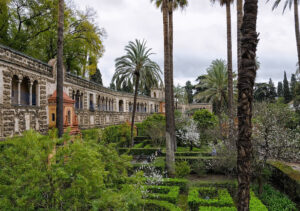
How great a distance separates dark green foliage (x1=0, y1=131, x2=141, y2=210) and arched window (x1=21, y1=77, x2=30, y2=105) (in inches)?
335

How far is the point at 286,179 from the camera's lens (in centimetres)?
1177

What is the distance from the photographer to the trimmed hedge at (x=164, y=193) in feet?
32.6

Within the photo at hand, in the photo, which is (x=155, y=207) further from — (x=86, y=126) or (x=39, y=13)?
(x=39, y=13)

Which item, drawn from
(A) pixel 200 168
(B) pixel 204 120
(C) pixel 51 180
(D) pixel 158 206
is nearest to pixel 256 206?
(D) pixel 158 206

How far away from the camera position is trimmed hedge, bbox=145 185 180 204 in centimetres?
995

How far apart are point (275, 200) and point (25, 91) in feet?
47.0

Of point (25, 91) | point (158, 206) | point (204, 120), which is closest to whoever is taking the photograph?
point (158, 206)

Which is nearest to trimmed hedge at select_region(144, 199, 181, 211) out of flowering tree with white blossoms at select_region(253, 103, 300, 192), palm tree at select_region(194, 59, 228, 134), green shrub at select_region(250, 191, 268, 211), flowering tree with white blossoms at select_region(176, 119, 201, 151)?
green shrub at select_region(250, 191, 268, 211)

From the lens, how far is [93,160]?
5262 millimetres

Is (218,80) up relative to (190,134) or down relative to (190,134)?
up

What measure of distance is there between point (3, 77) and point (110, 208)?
902 cm

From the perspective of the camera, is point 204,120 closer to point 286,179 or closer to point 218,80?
point 218,80

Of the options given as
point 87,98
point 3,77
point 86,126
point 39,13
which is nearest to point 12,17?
point 39,13

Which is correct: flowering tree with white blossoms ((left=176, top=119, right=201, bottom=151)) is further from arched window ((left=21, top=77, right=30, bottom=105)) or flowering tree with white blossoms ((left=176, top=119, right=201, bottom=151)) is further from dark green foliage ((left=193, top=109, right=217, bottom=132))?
arched window ((left=21, top=77, right=30, bottom=105))
